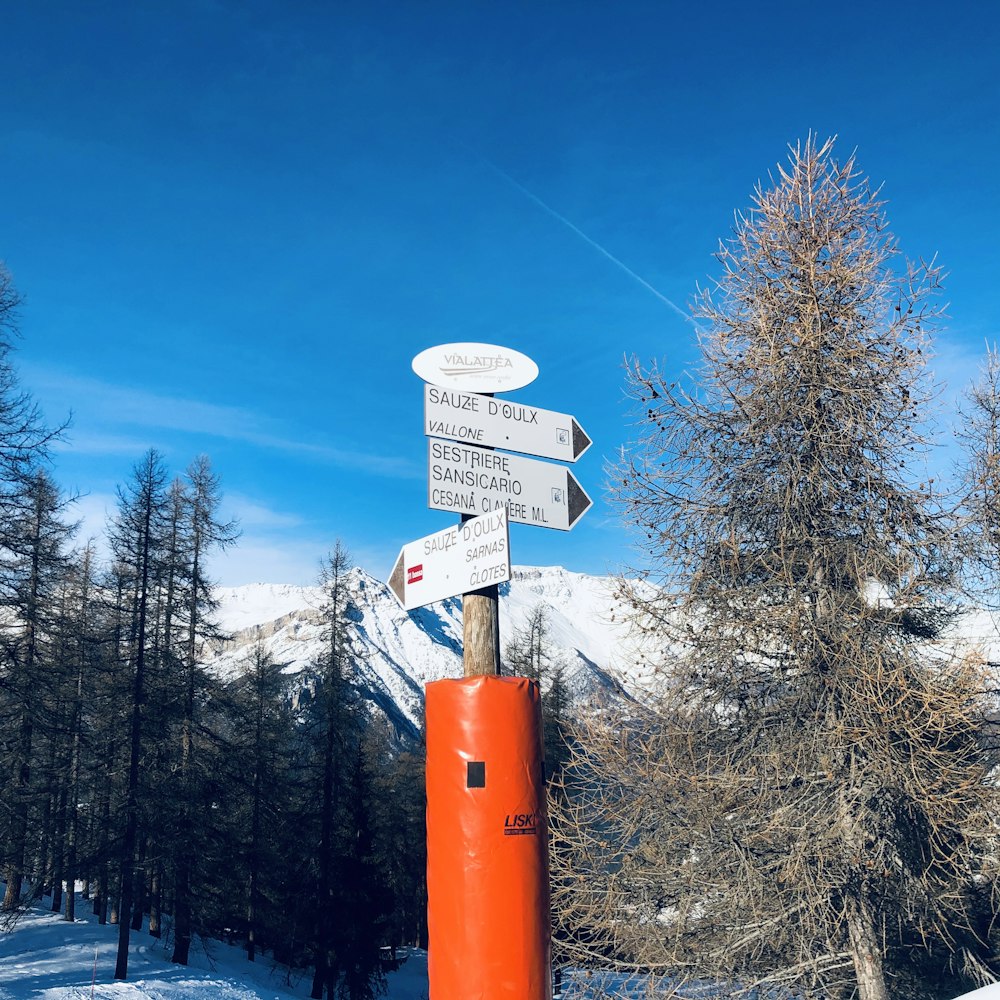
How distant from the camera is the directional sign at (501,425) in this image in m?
4.92

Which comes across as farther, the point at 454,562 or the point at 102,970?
the point at 102,970

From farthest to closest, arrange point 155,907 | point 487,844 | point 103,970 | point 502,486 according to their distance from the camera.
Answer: point 155,907
point 103,970
point 502,486
point 487,844

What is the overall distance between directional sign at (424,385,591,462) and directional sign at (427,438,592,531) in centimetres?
8

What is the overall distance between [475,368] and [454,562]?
115 centimetres

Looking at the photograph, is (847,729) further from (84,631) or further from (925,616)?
(84,631)

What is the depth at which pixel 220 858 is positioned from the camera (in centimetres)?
2464

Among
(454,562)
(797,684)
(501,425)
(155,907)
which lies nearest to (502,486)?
(501,425)

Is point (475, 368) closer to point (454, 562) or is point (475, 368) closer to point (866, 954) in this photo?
point (454, 562)

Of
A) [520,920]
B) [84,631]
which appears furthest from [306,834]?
[520,920]

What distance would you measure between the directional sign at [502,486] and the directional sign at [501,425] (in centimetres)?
8

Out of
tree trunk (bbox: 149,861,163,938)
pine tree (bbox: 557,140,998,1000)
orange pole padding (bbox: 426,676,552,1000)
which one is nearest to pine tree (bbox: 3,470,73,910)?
tree trunk (bbox: 149,861,163,938)

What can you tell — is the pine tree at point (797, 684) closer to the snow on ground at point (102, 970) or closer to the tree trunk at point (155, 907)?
the snow on ground at point (102, 970)

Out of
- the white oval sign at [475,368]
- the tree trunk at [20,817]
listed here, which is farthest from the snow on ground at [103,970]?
the white oval sign at [475,368]

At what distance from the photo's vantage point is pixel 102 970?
21125mm
